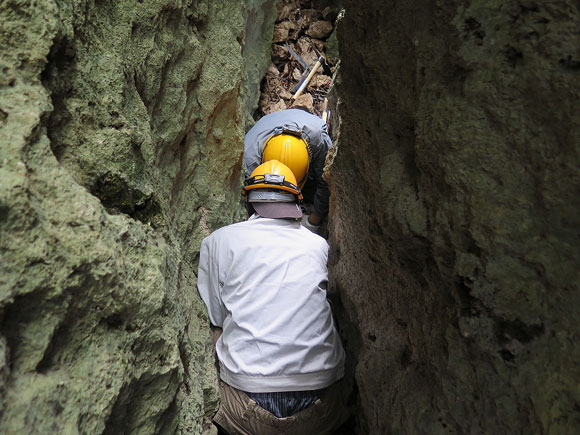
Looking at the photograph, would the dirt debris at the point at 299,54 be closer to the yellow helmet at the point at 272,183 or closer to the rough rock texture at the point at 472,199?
the yellow helmet at the point at 272,183

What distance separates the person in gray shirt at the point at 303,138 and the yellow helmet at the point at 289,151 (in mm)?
19

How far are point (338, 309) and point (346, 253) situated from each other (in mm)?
404

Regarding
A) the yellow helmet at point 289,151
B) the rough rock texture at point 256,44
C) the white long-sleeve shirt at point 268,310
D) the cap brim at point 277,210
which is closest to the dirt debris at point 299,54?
the rough rock texture at point 256,44

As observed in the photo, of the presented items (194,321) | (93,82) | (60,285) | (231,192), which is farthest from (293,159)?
(60,285)

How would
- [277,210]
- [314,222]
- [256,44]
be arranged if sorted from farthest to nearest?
1. [256,44]
2. [314,222]
3. [277,210]

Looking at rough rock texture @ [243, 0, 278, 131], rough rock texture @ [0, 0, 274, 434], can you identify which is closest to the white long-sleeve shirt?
rough rock texture @ [0, 0, 274, 434]

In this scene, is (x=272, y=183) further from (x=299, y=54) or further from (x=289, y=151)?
(x=299, y=54)

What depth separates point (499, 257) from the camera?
1044mm

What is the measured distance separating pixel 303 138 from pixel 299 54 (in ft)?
6.05

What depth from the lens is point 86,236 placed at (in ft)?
2.96

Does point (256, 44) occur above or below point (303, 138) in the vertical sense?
above

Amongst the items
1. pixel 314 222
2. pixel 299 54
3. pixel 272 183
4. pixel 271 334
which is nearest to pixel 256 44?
pixel 299 54

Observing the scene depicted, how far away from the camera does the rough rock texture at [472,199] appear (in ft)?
2.95

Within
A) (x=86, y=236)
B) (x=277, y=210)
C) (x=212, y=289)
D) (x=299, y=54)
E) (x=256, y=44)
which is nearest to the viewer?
(x=86, y=236)
